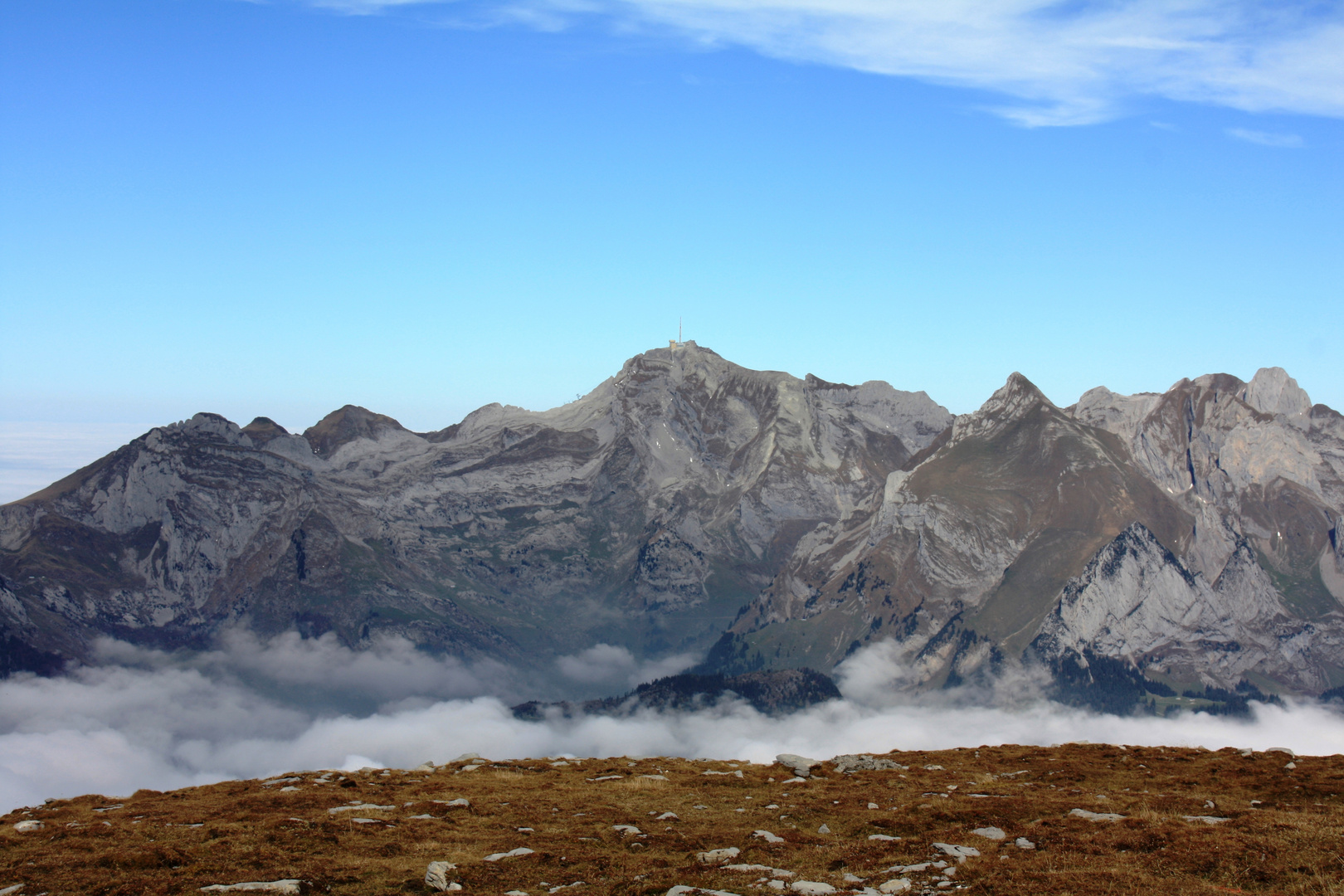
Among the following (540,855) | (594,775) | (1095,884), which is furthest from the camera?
(594,775)

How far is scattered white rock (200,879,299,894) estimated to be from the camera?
47.1 metres

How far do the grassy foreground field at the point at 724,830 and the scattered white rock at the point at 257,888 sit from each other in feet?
2.12

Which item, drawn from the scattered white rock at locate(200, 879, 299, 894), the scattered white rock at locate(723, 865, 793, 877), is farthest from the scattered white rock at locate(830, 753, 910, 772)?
the scattered white rock at locate(200, 879, 299, 894)

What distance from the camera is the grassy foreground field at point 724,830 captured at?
154ft

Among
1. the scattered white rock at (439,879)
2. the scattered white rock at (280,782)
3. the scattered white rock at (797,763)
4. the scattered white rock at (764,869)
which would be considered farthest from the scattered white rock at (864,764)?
the scattered white rock at (439,879)

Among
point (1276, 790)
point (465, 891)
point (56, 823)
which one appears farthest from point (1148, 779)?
point (56, 823)

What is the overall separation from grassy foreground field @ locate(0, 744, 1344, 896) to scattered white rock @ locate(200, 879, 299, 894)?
2.12 feet

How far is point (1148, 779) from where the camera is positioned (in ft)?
253

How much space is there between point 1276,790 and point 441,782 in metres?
52.5

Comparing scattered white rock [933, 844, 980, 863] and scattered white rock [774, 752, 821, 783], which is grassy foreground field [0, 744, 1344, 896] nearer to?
scattered white rock [933, 844, 980, 863]

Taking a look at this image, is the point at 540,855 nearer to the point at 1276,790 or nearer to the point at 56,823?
the point at 56,823

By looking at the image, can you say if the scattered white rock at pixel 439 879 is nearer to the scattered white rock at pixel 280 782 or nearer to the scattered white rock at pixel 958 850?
the scattered white rock at pixel 958 850

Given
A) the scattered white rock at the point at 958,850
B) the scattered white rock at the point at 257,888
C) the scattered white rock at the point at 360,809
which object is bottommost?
the scattered white rock at the point at 360,809

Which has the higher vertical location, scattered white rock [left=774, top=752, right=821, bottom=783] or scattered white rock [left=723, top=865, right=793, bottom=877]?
scattered white rock [left=723, top=865, right=793, bottom=877]
